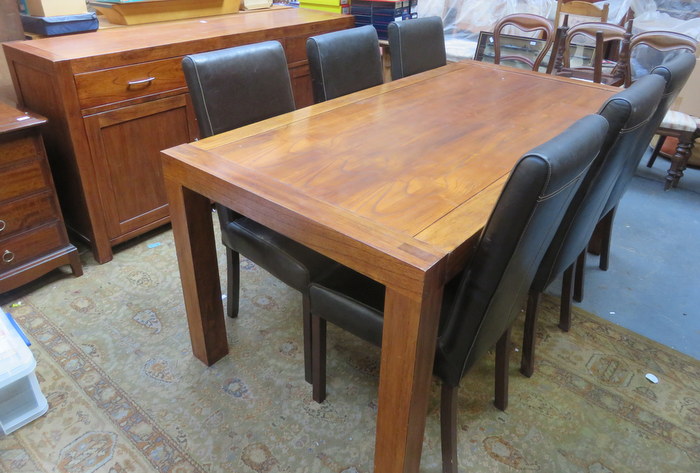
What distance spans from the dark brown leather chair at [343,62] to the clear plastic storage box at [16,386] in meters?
1.30

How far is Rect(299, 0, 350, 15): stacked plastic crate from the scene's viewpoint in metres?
3.04

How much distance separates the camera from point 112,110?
1.95m

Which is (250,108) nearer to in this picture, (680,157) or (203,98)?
(203,98)

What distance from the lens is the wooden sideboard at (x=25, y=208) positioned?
1.75m

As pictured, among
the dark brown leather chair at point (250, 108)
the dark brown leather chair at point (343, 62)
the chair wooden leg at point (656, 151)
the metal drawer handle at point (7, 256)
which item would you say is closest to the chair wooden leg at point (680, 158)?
the chair wooden leg at point (656, 151)

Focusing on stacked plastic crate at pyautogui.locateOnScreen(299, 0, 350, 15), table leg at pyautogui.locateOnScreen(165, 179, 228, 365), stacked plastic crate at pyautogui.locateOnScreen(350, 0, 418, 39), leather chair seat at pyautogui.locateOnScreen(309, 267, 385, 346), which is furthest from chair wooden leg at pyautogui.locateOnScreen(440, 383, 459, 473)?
stacked plastic crate at pyautogui.locateOnScreen(299, 0, 350, 15)

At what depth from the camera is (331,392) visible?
1.56 meters

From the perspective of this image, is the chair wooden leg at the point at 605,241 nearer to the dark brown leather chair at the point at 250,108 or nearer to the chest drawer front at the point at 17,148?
the dark brown leather chair at the point at 250,108

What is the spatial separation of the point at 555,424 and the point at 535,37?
8.48ft

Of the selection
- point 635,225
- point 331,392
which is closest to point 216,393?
point 331,392

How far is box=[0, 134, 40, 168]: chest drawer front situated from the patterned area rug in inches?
21.7

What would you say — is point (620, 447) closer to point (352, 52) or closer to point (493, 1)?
point (352, 52)

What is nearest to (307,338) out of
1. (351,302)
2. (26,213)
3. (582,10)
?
(351,302)

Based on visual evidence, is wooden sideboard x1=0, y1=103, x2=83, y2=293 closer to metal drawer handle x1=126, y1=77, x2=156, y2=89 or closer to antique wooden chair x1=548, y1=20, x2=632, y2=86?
metal drawer handle x1=126, y1=77, x2=156, y2=89
